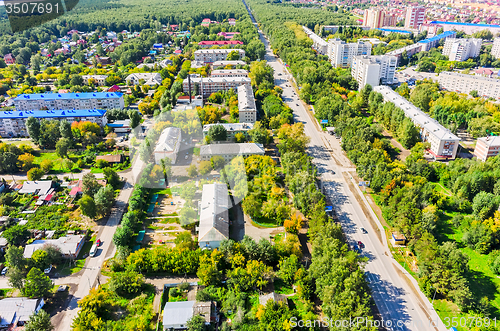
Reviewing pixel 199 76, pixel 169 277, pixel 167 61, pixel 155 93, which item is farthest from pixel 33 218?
pixel 167 61

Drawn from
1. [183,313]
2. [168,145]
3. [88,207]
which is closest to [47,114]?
[168,145]

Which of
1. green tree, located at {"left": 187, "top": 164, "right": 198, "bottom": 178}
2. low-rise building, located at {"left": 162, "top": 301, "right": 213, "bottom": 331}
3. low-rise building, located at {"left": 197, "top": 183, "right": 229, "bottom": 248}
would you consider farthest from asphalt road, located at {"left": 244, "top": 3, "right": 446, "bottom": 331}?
green tree, located at {"left": 187, "top": 164, "right": 198, "bottom": 178}

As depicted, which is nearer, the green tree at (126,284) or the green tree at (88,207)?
the green tree at (126,284)

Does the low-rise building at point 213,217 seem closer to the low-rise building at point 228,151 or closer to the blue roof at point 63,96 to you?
the low-rise building at point 228,151

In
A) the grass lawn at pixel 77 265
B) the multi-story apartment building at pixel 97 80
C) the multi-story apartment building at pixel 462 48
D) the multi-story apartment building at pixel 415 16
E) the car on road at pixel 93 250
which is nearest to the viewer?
the grass lawn at pixel 77 265

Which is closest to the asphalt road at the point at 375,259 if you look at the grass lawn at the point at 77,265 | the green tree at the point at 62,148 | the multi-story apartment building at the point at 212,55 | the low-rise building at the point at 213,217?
the low-rise building at the point at 213,217

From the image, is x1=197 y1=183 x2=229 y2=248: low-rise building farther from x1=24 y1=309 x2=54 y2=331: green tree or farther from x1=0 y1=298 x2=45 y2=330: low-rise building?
x1=0 y1=298 x2=45 y2=330: low-rise building
